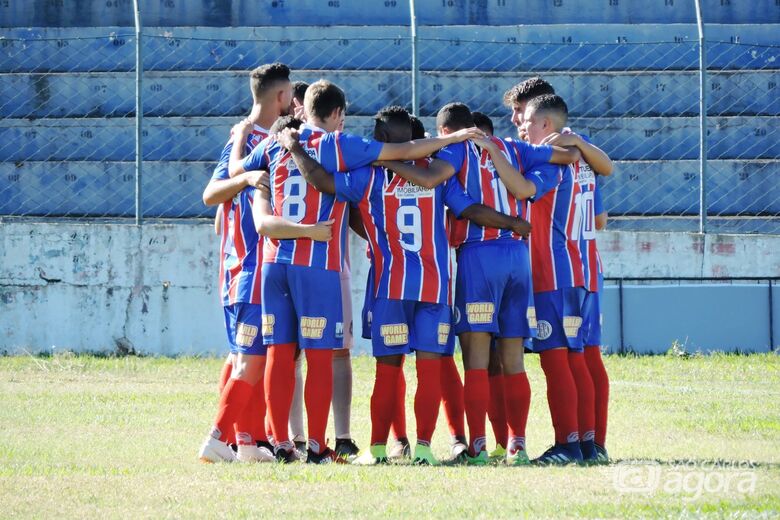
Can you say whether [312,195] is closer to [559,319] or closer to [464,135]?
[464,135]

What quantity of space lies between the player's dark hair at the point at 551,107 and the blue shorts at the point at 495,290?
29.4 inches

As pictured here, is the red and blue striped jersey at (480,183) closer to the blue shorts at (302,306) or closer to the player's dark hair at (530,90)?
the player's dark hair at (530,90)

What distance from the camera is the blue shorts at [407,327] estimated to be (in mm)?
5895

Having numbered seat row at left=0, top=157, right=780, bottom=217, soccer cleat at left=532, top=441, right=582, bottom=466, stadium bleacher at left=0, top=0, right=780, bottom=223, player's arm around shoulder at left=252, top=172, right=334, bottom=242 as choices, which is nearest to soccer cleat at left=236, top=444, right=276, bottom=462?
player's arm around shoulder at left=252, top=172, right=334, bottom=242

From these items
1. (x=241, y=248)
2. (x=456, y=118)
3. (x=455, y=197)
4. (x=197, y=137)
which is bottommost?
(x=241, y=248)

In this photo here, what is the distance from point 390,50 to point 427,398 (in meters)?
9.04

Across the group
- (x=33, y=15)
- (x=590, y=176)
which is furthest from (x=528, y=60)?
(x=590, y=176)

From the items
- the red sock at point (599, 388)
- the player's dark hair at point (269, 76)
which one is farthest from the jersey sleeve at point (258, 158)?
the red sock at point (599, 388)

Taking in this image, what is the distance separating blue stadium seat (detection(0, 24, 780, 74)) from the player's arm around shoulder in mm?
7888

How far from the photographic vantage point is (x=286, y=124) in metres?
6.17

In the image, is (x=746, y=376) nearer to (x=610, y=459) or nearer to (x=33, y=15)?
(x=610, y=459)

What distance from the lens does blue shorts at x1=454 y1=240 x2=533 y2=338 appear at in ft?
19.5

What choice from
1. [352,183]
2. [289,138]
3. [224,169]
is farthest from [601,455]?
[224,169]

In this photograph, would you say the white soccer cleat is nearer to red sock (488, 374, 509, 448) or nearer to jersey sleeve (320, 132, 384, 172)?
red sock (488, 374, 509, 448)
